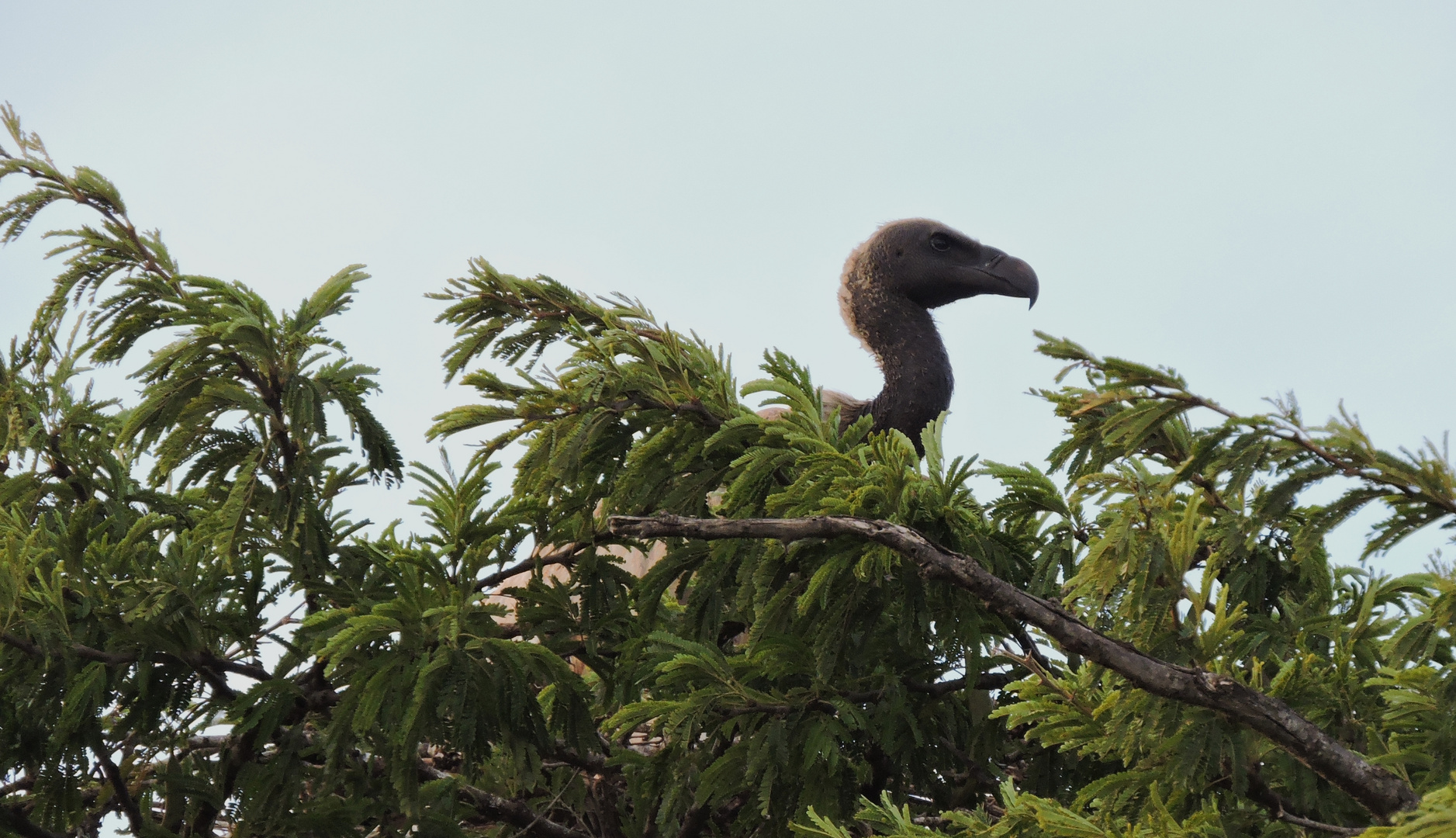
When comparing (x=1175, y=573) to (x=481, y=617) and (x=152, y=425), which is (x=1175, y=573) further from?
(x=152, y=425)

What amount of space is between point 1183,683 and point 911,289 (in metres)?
5.30

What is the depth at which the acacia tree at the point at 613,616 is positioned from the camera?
9.83ft

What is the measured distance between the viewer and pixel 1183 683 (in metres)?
2.47

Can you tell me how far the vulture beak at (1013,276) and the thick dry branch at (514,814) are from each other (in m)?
4.25

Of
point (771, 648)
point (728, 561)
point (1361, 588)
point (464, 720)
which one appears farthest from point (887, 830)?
point (1361, 588)

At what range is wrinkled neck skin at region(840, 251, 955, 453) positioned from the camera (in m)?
6.85

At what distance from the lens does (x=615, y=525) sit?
2.82 meters

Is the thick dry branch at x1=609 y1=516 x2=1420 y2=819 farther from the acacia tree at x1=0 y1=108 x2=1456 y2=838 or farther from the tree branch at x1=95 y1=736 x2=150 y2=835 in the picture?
the tree branch at x1=95 y1=736 x2=150 y2=835

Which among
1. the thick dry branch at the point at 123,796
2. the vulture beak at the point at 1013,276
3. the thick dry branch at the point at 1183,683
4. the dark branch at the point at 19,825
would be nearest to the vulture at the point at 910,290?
the vulture beak at the point at 1013,276

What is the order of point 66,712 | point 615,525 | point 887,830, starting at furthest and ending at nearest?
point 66,712 < point 887,830 < point 615,525

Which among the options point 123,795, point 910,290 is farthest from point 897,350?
point 123,795

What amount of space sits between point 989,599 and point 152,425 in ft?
7.77

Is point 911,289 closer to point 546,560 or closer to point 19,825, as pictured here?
point 546,560

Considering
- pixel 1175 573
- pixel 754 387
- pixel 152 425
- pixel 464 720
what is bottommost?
pixel 464 720
